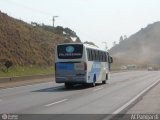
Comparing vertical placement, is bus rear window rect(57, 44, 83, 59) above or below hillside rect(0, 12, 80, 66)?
below

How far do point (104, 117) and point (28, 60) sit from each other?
51.9m

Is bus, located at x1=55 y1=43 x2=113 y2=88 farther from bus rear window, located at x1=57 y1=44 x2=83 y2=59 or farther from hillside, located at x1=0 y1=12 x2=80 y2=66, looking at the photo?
hillside, located at x1=0 y1=12 x2=80 y2=66

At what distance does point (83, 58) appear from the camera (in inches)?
1284

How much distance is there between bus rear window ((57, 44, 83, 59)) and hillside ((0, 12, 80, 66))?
27015 millimetres

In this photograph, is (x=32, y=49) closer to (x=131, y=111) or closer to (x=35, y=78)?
(x=35, y=78)

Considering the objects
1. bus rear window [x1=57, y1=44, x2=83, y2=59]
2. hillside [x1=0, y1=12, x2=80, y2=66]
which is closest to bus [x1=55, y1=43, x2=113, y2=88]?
bus rear window [x1=57, y1=44, x2=83, y2=59]

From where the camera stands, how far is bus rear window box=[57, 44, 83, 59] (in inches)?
1288

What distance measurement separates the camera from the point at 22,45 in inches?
2704

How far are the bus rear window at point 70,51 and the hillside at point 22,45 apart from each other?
→ 27.0 metres

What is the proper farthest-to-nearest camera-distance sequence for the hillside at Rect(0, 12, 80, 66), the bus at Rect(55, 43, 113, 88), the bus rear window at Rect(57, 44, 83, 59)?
the hillside at Rect(0, 12, 80, 66) → the bus rear window at Rect(57, 44, 83, 59) → the bus at Rect(55, 43, 113, 88)

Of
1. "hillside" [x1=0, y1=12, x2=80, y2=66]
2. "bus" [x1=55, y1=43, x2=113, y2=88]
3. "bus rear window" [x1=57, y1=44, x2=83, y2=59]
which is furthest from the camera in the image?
"hillside" [x1=0, y1=12, x2=80, y2=66]

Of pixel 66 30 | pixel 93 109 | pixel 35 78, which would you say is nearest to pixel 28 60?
pixel 35 78

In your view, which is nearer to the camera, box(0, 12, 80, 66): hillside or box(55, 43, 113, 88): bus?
box(55, 43, 113, 88): bus

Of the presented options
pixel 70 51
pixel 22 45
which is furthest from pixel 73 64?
pixel 22 45
